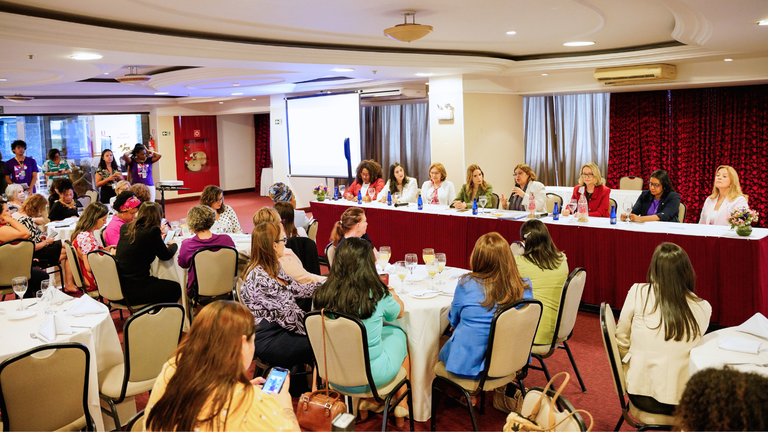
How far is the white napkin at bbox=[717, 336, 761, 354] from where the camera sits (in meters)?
2.58

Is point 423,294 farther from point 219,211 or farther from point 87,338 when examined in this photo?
point 219,211

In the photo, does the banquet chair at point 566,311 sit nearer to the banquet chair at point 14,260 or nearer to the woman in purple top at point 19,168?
the banquet chair at point 14,260

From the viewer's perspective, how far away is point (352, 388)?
3051mm

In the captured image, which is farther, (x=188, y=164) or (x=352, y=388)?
(x=188, y=164)

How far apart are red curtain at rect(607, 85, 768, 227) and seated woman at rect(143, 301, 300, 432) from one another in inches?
337

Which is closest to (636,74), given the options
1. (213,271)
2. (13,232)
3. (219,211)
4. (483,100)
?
(483,100)

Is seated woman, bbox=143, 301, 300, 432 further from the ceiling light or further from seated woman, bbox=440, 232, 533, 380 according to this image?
the ceiling light

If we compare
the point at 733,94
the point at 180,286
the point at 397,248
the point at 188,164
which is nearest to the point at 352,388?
the point at 180,286

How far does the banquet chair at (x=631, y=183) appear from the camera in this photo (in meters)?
8.85

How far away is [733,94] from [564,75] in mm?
2393

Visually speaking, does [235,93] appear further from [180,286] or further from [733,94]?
[733,94]

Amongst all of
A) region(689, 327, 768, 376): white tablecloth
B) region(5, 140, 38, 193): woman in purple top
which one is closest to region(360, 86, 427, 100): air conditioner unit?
region(5, 140, 38, 193): woman in purple top

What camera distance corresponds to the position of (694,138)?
8.70 meters

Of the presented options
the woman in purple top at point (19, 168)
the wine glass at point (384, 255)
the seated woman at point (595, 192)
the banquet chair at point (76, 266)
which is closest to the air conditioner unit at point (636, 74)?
the seated woman at point (595, 192)
